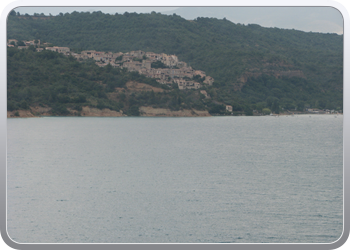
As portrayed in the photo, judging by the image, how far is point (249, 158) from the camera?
19172 millimetres

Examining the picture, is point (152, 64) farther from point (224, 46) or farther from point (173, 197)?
point (173, 197)

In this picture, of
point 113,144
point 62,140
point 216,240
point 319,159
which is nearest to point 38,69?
point 62,140

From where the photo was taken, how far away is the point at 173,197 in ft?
33.7

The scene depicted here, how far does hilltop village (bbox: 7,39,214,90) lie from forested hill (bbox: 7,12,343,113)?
2605mm

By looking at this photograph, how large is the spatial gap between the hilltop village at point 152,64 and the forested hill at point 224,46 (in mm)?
2605

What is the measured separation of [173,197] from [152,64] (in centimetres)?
5045

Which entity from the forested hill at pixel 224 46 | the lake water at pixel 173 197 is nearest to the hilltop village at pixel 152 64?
the forested hill at pixel 224 46

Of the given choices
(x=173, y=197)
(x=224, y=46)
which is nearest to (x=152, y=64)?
(x=224, y=46)

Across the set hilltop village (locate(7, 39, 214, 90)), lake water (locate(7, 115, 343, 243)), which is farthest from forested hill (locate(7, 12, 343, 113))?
lake water (locate(7, 115, 343, 243))

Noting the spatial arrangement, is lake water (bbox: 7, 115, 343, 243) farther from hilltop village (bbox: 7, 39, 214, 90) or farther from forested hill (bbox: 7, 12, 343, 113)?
forested hill (bbox: 7, 12, 343, 113)

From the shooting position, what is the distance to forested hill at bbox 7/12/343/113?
55.5m
